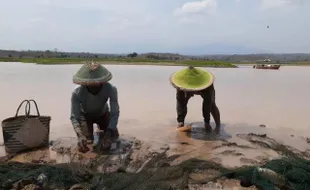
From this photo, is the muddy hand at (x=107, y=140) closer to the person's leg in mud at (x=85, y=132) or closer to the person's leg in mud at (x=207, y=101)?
the person's leg in mud at (x=85, y=132)

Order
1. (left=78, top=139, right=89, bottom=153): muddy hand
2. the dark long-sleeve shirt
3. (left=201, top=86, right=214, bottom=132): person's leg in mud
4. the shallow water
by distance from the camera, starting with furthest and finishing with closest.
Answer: the shallow water, (left=201, top=86, right=214, bottom=132): person's leg in mud, the dark long-sleeve shirt, (left=78, top=139, right=89, bottom=153): muddy hand

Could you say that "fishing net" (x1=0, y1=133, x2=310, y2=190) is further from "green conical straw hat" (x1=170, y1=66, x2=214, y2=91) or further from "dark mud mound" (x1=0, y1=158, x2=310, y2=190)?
Result: "green conical straw hat" (x1=170, y1=66, x2=214, y2=91)

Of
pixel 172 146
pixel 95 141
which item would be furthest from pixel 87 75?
pixel 172 146

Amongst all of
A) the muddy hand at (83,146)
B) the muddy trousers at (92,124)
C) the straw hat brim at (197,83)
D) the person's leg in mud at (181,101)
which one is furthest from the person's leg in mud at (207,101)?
the muddy hand at (83,146)

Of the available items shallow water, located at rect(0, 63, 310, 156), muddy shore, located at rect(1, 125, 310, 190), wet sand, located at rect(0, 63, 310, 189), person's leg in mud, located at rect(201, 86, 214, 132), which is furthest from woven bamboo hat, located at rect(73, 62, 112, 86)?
person's leg in mud, located at rect(201, 86, 214, 132)

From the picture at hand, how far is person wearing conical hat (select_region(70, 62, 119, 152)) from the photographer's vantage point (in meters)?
5.16

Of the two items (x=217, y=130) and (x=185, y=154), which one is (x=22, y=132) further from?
(x=217, y=130)

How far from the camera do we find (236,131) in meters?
6.99

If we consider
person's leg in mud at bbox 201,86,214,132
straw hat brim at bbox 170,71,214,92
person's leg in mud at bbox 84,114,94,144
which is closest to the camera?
person's leg in mud at bbox 84,114,94,144

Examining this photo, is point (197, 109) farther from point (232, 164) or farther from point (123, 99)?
point (232, 164)

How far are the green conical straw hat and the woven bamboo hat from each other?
4.99 ft

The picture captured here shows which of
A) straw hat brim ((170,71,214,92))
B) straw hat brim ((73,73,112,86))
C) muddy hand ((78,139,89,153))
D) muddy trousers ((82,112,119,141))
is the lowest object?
muddy hand ((78,139,89,153))

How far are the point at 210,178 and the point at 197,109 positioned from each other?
5244mm

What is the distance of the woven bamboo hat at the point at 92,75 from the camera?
5.13m
